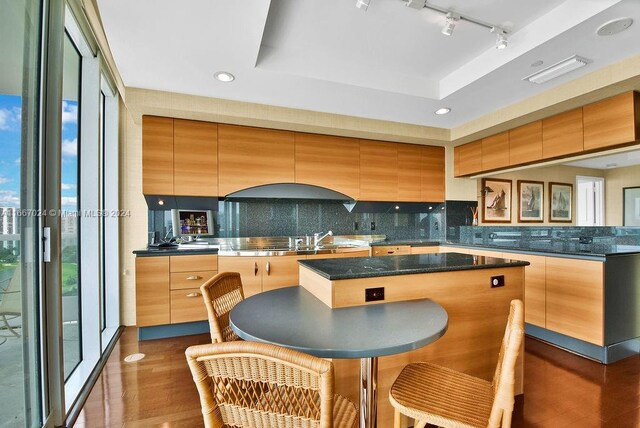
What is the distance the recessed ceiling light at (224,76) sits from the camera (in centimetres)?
242

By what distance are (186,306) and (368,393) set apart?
2339 millimetres

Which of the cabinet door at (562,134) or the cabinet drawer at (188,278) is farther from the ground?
the cabinet door at (562,134)

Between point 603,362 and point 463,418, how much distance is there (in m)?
2.29

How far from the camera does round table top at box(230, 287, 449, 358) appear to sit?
0.93 meters

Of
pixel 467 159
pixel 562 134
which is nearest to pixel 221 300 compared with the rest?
pixel 562 134

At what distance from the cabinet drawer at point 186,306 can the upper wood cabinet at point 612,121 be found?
397cm

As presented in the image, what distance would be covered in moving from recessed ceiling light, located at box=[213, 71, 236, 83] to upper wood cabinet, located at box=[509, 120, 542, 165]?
316 cm

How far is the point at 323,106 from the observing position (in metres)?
3.11

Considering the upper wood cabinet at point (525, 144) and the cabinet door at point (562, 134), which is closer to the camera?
the cabinet door at point (562, 134)

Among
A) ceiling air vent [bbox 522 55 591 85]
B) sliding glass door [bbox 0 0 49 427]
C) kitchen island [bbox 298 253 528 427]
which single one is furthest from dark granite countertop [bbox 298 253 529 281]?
ceiling air vent [bbox 522 55 591 85]

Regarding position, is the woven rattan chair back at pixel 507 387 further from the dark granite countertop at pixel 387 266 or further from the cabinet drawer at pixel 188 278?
the cabinet drawer at pixel 188 278

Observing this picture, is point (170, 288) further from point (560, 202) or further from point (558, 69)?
point (560, 202)

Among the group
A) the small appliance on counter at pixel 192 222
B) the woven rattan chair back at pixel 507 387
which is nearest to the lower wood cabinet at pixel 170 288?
the small appliance on counter at pixel 192 222

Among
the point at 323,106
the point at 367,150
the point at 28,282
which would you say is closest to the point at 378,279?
the point at 28,282
